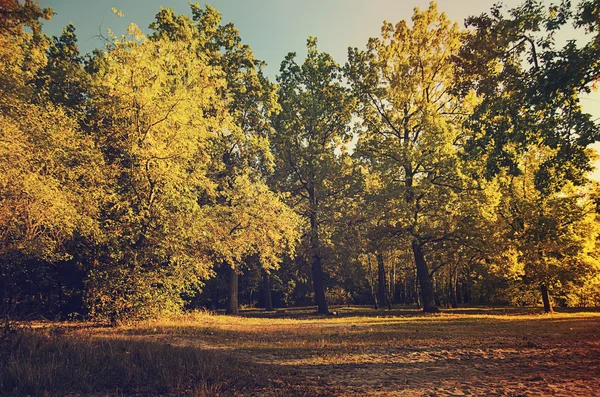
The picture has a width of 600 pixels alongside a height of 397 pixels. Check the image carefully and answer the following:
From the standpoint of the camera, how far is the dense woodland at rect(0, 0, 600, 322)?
13.7 m

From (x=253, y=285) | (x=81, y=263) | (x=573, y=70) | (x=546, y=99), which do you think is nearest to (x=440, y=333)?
(x=546, y=99)

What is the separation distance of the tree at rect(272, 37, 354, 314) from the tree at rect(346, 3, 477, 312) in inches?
120

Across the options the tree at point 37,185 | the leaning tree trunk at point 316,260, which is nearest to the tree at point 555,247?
the leaning tree trunk at point 316,260

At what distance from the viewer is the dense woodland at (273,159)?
44.9 ft

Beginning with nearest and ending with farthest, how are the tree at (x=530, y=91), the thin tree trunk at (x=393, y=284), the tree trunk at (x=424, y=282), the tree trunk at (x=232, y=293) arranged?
the tree at (x=530, y=91)
the tree trunk at (x=424, y=282)
the tree trunk at (x=232, y=293)
the thin tree trunk at (x=393, y=284)

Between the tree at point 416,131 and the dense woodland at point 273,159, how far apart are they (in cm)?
14

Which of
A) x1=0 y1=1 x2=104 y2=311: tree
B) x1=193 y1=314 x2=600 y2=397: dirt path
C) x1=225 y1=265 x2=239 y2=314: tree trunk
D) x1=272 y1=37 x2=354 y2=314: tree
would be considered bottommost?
x1=193 y1=314 x2=600 y2=397: dirt path

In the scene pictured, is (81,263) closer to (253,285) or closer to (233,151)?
(233,151)

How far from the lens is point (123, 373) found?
26.7 feet

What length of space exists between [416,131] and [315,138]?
28.9 feet

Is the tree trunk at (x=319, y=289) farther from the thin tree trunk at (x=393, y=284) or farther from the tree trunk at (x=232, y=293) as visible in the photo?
the thin tree trunk at (x=393, y=284)

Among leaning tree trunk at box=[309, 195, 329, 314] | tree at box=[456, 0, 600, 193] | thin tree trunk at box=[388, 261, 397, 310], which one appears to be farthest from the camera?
thin tree trunk at box=[388, 261, 397, 310]

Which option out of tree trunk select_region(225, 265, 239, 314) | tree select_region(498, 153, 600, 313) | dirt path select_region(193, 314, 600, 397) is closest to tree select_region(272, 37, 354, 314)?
tree trunk select_region(225, 265, 239, 314)

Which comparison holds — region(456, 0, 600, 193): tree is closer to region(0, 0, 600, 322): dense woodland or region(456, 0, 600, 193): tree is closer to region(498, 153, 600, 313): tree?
region(0, 0, 600, 322): dense woodland
